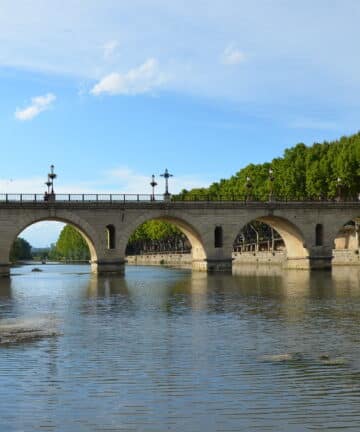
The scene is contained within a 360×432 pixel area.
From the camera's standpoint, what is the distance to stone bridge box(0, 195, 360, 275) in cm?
6688

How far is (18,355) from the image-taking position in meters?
19.7

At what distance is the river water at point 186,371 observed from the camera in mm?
13250

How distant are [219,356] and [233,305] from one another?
1604 cm

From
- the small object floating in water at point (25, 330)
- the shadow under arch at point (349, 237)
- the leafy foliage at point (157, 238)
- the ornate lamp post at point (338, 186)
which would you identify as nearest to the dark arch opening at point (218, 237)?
the ornate lamp post at point (338, 186)

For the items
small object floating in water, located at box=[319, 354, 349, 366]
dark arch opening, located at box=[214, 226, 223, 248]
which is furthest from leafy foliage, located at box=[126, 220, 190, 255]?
small object floating in water, located at box=[319, 354, 349, 366]

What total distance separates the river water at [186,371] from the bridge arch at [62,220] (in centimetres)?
3565

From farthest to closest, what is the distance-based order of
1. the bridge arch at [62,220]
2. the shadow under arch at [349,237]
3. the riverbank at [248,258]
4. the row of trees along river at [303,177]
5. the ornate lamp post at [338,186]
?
1. the shadow under arch at [349,237]
2. the riverbank at [248,258]
3. the row of trees along river at [303,177]
4. the ornate lamp post at [338,186]
5. the bridge arch at [62,220]

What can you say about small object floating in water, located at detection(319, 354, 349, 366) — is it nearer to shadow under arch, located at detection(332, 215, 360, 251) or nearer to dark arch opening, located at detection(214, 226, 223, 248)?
dark arch opening, located at detection(214, 226, 223, 248)

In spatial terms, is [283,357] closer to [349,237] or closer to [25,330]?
[25,330]

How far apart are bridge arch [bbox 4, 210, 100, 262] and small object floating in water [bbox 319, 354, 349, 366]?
166 feet

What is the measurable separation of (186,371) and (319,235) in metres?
62.8

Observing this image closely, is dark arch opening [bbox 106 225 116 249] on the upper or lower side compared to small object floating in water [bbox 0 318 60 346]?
upper

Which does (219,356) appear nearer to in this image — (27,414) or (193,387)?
(193,387)

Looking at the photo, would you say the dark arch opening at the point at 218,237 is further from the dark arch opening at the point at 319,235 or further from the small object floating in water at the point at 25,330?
the small object floating in water at the point at 25,330
